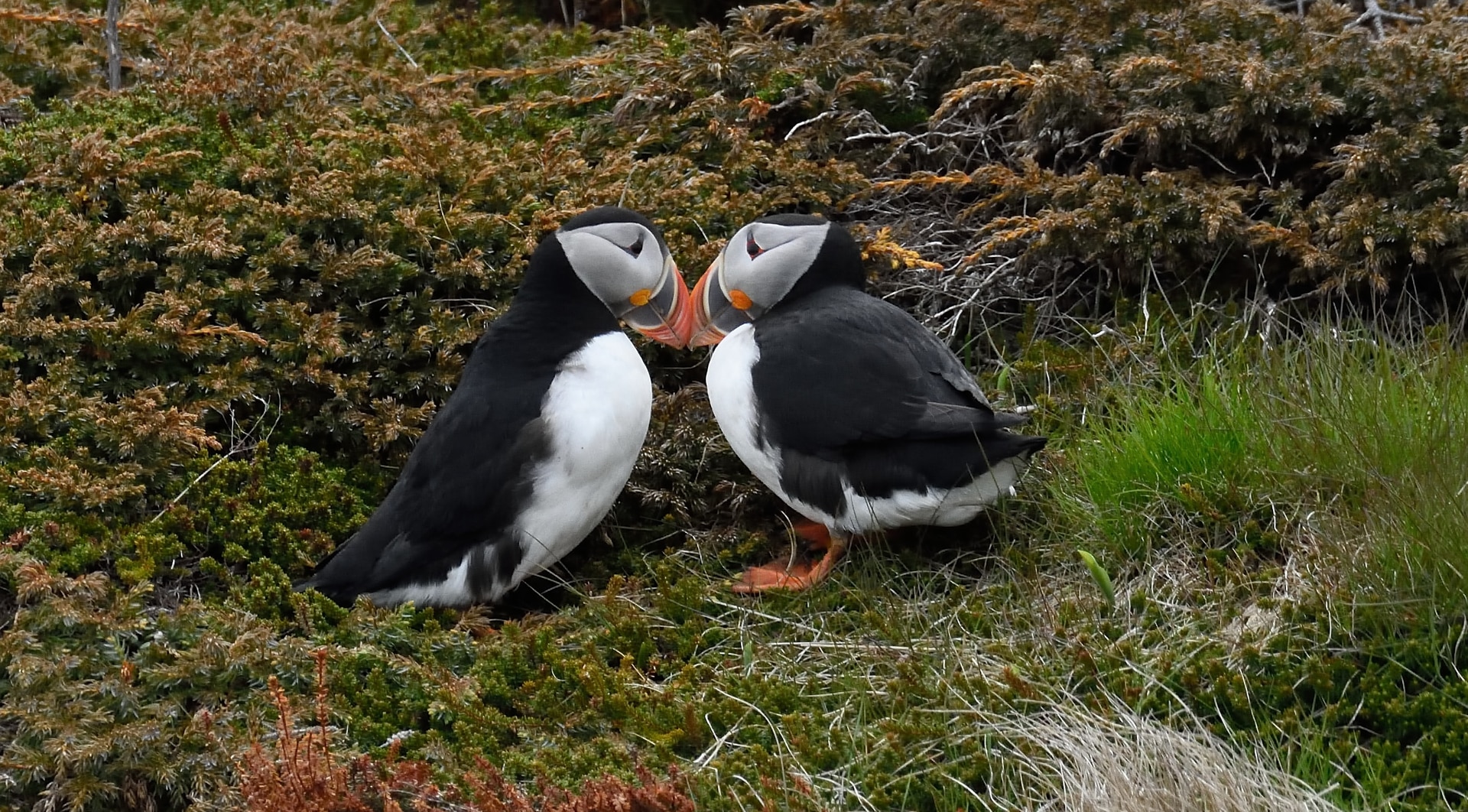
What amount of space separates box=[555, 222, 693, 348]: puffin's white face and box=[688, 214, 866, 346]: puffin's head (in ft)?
0.31

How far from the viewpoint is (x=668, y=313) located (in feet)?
15.2

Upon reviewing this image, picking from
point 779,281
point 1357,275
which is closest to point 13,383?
point 779,281

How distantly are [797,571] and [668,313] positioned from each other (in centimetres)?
93

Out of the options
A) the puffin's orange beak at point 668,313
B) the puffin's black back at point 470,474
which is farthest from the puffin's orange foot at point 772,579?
the puffin's orange beak at point 668,313

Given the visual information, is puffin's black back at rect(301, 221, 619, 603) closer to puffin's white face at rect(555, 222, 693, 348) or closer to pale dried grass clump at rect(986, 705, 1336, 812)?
puffin's white face at rect(555, 222, 693, 348)

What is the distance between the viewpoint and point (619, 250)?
4.47 metres

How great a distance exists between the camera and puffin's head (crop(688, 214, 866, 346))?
4.44m

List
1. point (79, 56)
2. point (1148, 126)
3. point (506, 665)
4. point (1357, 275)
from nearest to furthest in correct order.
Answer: point (506, 665)
point (1357, 275)
point (1148, 126)
point (79, 56)

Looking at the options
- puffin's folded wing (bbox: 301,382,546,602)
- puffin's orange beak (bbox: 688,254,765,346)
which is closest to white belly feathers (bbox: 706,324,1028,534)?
puffin's orange beak (bbox: 688,254,765,346)

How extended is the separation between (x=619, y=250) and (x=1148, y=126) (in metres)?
2.02

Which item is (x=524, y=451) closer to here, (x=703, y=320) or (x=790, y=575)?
(x=703, y=320)

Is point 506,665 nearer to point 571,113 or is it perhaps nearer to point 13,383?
point 13,383

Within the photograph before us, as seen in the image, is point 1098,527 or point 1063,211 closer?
point 1098,527

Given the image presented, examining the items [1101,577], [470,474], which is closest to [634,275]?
[470,474]
